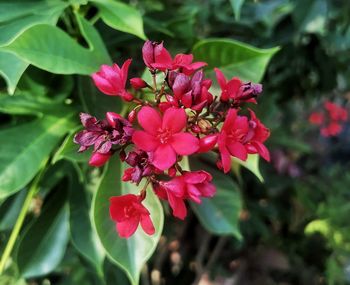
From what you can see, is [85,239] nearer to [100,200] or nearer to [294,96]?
[100,200]

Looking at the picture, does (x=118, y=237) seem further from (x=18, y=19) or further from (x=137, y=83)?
(x=18, y=19)

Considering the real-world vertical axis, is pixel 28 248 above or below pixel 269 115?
above

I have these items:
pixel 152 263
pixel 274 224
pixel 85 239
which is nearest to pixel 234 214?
pixel 85 239

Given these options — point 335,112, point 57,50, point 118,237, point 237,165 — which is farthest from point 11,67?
point 335,112

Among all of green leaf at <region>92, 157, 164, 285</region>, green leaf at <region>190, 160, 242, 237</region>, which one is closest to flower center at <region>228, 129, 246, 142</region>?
green leaf at <region>92, 157, 164, 285</region>

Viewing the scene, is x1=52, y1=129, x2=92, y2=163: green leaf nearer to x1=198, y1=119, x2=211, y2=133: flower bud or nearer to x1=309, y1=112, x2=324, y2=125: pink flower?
x1=198, y1=119, x2=211, y2=133: flower bud

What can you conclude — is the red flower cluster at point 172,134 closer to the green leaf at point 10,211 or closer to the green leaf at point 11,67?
the green leaf at point 11,67
